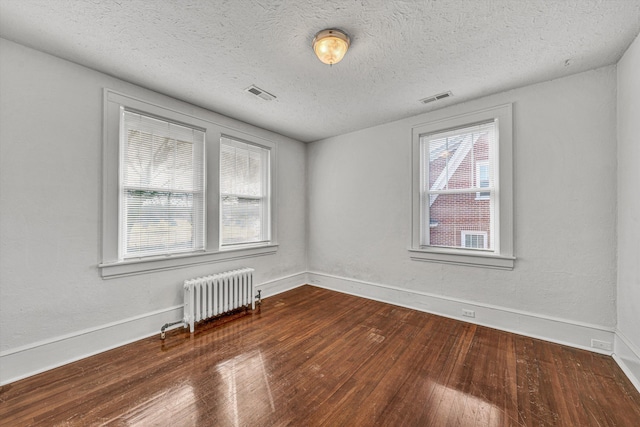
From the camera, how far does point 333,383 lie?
1.92m

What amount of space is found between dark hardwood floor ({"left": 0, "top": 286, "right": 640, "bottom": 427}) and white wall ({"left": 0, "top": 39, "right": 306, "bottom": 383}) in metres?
0.28

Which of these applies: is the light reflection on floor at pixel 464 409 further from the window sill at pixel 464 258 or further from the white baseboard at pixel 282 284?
the white baseboard at pixel 282 284

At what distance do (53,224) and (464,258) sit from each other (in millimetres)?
4268

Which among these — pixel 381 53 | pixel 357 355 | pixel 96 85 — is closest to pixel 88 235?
pixel 96 85

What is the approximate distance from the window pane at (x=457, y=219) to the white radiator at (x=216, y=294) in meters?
2.67

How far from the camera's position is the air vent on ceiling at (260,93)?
8.82 feet

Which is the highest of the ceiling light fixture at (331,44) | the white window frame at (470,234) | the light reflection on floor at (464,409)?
the ceiling light fixture at (331,44)

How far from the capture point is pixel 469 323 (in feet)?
9.64

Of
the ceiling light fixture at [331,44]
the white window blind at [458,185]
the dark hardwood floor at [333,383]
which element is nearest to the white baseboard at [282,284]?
the dark hardwood floor at [333,383]

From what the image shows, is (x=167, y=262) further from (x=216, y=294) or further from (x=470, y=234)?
(x=470, y=234)

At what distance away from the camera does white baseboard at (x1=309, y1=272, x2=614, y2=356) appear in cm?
236

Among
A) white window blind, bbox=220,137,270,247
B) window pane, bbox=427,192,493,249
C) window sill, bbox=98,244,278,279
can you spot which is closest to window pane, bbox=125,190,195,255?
window sill, bbox=98,244,278,279

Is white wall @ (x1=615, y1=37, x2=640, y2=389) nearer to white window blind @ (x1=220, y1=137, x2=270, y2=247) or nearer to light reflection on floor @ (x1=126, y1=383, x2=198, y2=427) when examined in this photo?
light reflection on floor @ (x1=126, y1=383, x2=198, y2=427)

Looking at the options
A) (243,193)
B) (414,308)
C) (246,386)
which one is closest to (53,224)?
(243,193)
